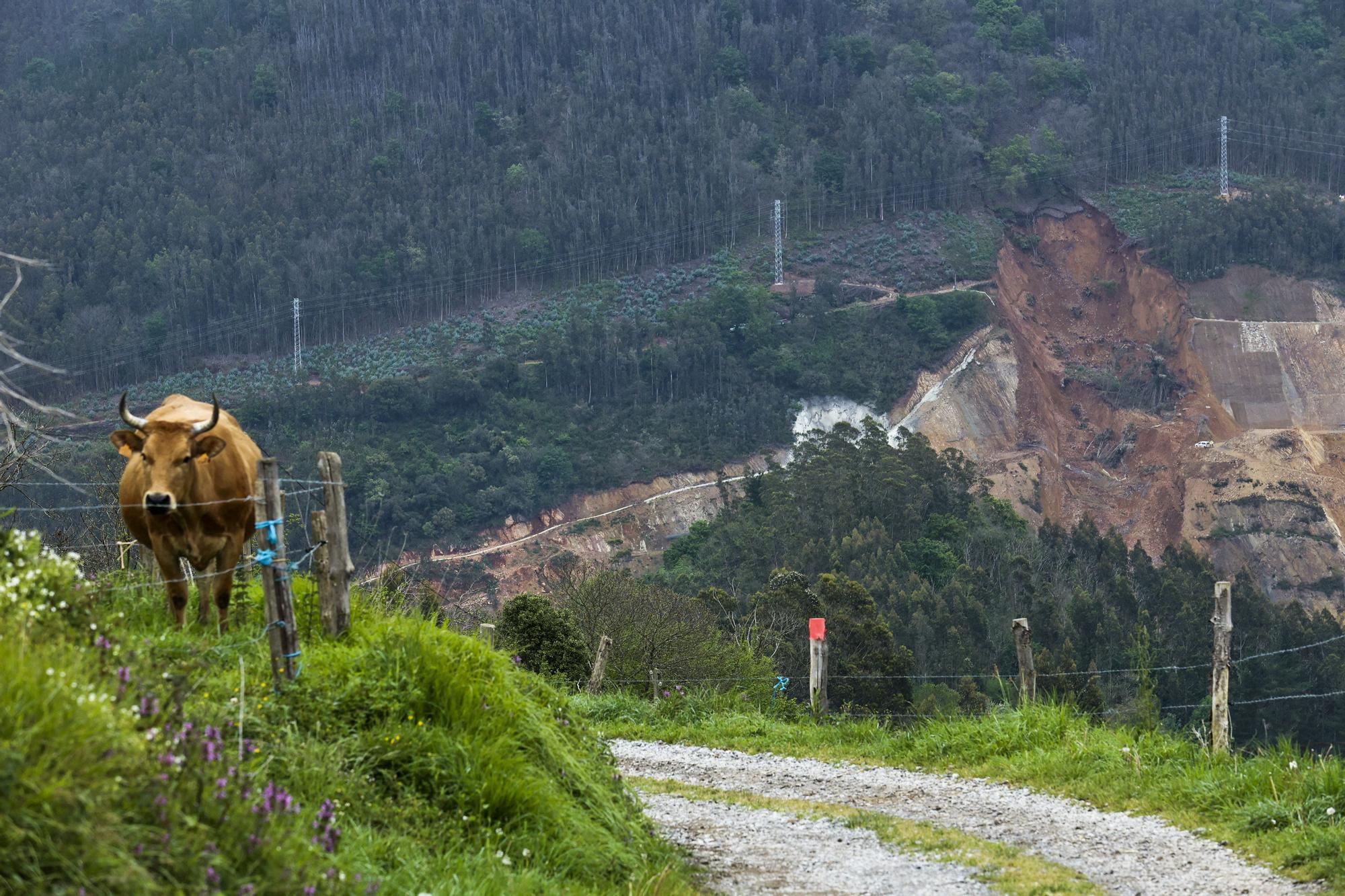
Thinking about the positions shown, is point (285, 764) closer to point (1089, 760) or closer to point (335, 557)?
point (335, 557)

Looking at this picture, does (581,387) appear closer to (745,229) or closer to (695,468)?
(695,468)

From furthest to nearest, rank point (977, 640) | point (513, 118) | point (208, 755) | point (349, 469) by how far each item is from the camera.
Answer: point (513, 118)
point (349, 469)
point (977, 640)
point (208, 755)

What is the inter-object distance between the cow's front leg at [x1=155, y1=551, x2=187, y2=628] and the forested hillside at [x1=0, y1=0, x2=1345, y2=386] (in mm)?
79401

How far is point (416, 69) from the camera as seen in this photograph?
4279 inches

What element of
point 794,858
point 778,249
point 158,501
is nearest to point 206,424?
point 158,501

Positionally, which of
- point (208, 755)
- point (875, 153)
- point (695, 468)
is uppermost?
point (208, 755)

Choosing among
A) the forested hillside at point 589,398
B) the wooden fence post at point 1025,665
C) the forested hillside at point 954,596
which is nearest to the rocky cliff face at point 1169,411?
the forested hillside at point 589,398

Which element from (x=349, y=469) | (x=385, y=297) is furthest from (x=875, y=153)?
(x=349, y=469)

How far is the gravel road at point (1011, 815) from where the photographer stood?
8844mm

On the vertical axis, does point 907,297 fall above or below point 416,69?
below

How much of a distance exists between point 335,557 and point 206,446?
5.10 feet

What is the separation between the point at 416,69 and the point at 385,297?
2620cm

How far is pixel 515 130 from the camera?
338ft

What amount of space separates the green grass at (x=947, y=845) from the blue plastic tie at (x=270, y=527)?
14.9ft
